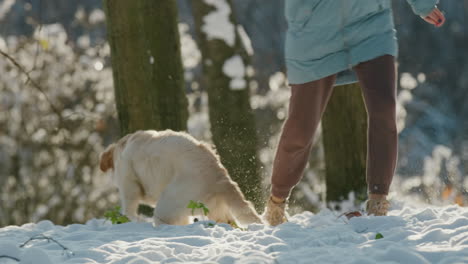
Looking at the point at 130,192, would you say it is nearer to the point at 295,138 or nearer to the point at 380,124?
the point at 295,138

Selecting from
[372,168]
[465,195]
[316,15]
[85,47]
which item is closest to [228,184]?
[372,168]

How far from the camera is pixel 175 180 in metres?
5.27

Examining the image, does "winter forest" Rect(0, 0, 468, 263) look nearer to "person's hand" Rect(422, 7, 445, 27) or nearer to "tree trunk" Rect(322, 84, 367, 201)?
"tree trunk" Rect(322, 84, 367, 201)

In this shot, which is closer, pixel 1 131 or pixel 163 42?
pixel 163 42

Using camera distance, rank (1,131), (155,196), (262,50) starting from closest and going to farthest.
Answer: (155,196), (1,131), (262,50)

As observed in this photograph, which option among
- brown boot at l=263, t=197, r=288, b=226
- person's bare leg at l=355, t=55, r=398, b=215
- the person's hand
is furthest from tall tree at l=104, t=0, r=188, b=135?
the person's hand

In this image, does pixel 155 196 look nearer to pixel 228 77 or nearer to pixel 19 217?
pixel 228 77

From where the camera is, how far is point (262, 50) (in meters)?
16.8

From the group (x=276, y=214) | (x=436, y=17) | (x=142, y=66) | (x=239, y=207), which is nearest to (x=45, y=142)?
(x=142, y=66)

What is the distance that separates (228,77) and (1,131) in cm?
671

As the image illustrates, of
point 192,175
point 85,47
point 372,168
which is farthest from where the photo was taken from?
point 85,47

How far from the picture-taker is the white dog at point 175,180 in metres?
5.16

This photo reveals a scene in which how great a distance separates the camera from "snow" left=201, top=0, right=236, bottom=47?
9.19 metres

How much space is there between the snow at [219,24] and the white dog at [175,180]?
360 cm
